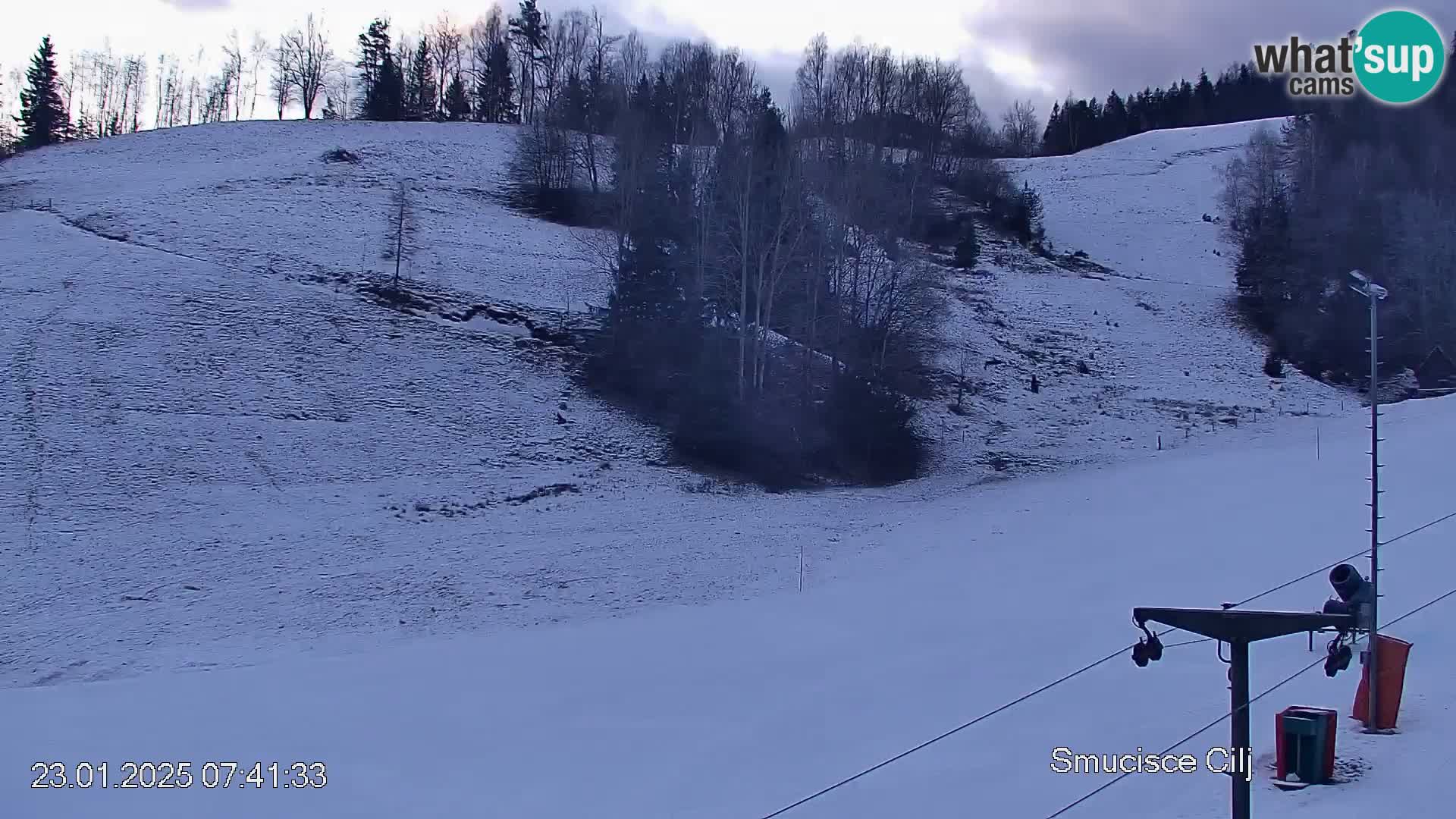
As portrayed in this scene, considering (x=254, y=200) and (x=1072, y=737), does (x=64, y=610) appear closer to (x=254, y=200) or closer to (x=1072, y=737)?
(x=1072, y=737)

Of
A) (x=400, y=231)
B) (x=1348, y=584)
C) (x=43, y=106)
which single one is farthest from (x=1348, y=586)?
(x=43, y=106)

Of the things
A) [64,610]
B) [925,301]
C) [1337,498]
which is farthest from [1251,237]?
[64,610]

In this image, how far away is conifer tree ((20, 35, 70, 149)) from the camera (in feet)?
257

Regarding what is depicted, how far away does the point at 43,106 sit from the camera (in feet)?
259

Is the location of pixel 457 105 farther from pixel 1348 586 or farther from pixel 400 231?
pixel 1348 586

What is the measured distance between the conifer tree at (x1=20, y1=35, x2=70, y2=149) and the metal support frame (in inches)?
3425

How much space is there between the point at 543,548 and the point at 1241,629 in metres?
19.5

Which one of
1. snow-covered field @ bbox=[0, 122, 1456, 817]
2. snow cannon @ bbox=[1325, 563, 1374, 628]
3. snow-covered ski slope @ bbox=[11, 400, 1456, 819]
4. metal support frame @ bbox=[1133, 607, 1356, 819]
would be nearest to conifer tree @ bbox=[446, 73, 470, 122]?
snow-covered field @ bbox=[0, 122, 1456, 817]

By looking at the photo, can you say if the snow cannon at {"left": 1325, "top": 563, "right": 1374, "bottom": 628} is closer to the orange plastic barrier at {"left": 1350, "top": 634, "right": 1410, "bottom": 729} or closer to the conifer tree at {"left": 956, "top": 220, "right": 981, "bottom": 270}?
the orange plastic barrier at {"left": 1350, "top": 634, "right": 1410, "bottom": 729}

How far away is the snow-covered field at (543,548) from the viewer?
1266cm

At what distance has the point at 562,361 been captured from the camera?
3988 centimetres

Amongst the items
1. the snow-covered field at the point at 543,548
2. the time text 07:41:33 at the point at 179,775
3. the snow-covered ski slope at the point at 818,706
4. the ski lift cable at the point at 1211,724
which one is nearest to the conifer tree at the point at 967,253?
the snow-covered field at the point at 543,548

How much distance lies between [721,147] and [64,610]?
3108 cm

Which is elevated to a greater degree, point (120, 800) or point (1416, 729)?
point (1416, 729)
